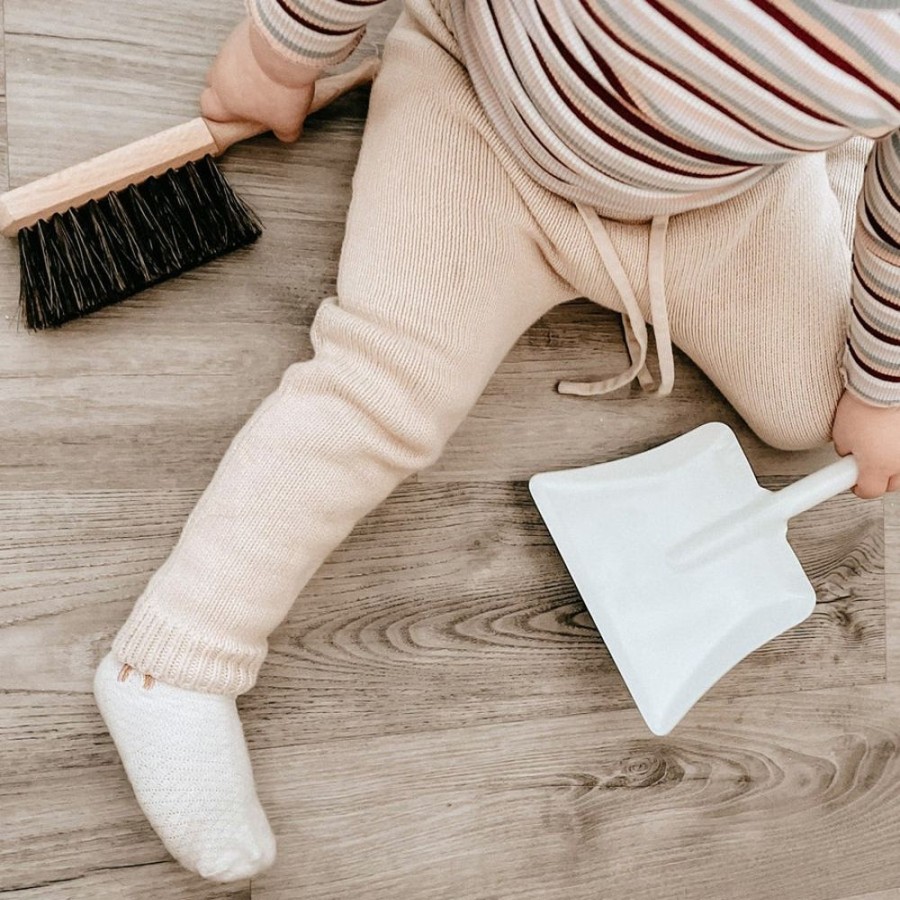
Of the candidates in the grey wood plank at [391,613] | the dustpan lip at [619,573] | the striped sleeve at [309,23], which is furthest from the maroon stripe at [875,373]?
the striped sleeve at [309,23]

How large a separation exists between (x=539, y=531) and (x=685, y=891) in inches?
11.8

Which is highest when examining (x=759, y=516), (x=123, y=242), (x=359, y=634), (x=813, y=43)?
(x=813, y=43)

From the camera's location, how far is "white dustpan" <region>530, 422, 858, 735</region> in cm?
69

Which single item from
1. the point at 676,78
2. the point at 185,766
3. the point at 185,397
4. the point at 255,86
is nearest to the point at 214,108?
the point at 255,86

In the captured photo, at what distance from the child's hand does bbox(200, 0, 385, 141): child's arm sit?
0.42 meters

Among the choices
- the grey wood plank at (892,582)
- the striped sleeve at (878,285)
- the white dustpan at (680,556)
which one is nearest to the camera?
the striped sleeve at (878,285)

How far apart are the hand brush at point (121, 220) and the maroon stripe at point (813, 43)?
337mm

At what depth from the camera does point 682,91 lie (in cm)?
52

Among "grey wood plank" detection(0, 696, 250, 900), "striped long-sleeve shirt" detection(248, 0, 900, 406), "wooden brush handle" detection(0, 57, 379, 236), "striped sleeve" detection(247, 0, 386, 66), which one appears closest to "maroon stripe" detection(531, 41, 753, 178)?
"striped long-sleeve shirt" detection(248, 0, 900, 406)

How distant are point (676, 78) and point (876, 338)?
0.23 meters

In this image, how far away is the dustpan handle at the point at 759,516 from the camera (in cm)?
68

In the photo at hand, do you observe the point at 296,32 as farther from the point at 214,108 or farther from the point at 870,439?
the point at 870,439

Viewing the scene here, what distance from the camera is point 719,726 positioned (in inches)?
29.4

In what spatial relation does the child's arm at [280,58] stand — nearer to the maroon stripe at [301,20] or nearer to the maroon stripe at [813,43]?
the maroon stripe at [301,20]
